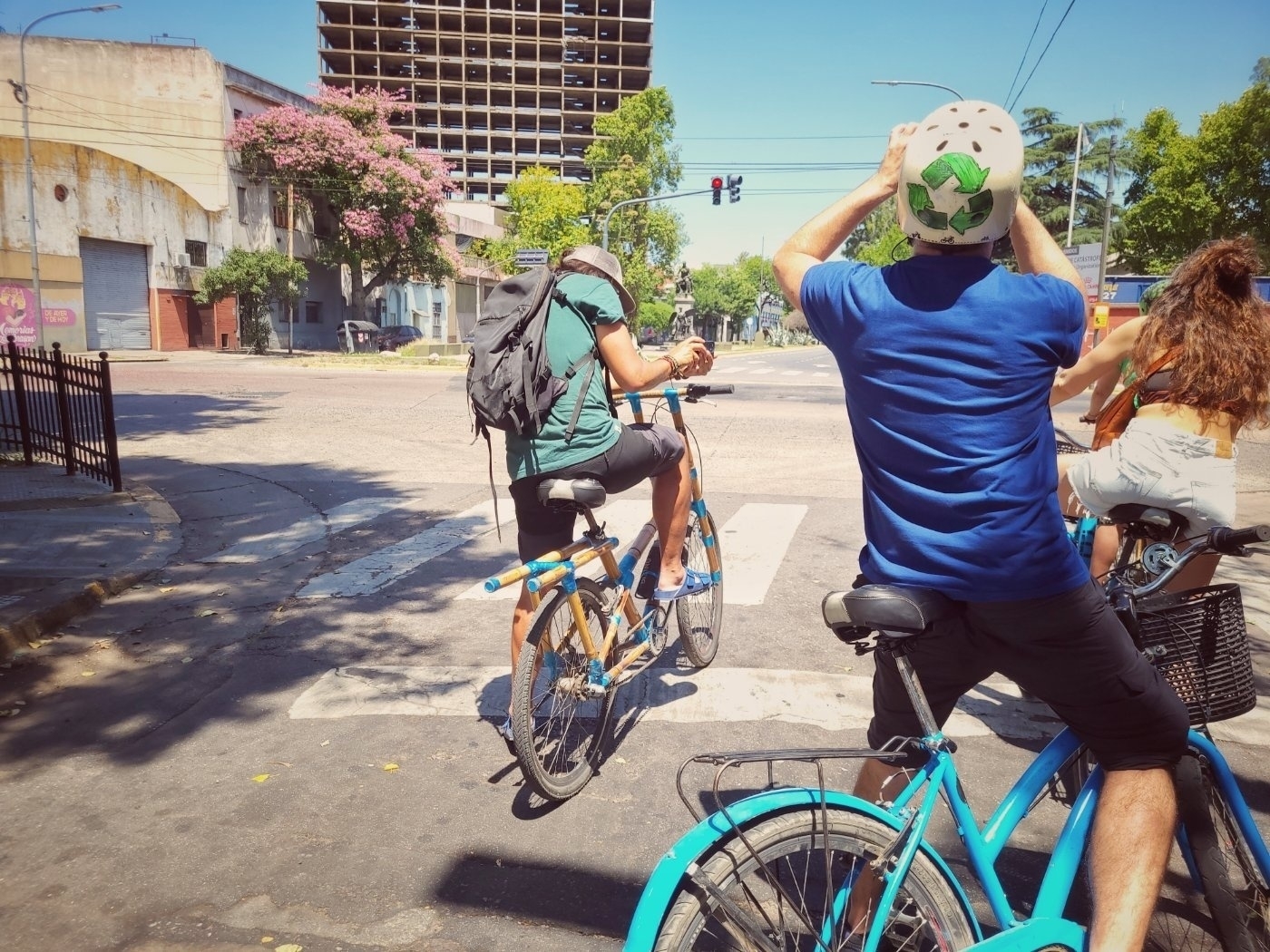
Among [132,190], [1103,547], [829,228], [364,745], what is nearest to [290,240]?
[132,190]

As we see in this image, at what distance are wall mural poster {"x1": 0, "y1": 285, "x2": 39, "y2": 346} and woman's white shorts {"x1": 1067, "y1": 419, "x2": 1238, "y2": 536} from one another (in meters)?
14.0

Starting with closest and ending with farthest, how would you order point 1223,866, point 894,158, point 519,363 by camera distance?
point 894,158
point 1223,866
point 519,363

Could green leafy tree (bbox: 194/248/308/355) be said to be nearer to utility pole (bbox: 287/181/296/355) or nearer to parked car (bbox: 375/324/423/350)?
utility pole (bbox: 287/181/296/355)

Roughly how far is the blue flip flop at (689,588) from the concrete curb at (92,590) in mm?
3248

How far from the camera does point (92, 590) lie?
18.0 ft

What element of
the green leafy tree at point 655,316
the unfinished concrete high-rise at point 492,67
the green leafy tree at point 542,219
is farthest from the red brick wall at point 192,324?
the unfinished concrete high-rise at point 492,67

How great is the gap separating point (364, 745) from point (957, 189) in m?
3.02

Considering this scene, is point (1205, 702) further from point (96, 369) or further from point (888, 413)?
point (96, 369)

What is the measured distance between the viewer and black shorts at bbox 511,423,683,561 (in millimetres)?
3422

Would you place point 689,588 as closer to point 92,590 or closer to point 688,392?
point 688,392

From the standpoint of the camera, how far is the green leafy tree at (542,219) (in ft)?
143

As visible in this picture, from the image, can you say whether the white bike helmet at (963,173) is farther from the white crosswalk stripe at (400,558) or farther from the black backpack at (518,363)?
the white crosswalk stripe at (400,558)

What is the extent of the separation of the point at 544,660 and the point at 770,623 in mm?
2170

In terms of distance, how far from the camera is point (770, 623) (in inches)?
205
